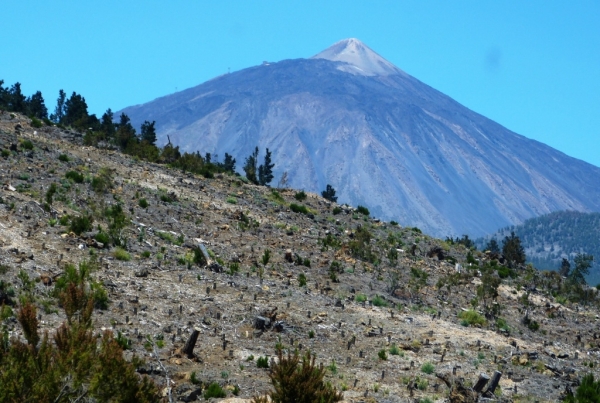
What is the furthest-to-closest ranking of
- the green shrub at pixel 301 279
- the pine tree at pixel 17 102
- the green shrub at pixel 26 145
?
the pine tree at pixel 17 102 < the green shrub at pixel 26 145 < the green shrub at pixel 301 279

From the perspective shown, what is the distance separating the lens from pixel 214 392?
11273 millimetres

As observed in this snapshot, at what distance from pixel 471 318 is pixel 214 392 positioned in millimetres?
9411

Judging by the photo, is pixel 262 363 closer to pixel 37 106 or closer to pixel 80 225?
pixel 80 225

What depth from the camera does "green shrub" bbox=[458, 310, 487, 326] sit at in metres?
18.7

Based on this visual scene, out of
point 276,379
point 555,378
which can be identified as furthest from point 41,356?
point 555,378

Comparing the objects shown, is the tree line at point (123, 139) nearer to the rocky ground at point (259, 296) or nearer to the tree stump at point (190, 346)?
the rocky ground at point (259, 296)

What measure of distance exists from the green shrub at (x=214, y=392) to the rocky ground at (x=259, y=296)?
19 cm

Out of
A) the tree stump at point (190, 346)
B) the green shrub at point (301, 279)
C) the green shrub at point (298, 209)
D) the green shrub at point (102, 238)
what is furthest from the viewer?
the green shrub at point (298, 209)

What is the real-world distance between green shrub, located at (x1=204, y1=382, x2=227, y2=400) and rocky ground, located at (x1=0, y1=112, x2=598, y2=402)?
0.19 metres

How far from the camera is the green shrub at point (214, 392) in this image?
443 inches

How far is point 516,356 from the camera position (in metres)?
15.5

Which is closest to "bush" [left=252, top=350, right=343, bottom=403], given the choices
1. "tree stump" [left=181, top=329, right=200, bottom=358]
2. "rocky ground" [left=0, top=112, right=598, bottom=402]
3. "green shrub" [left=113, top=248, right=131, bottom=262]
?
"rocky ground" [left=0, top=112, right=598, bottom=402]

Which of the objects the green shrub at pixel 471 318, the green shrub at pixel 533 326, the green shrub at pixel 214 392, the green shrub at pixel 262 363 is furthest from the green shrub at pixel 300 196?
the green shrub at pixel 214 392

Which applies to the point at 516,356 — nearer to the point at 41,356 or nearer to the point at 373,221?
the point at 41,356
